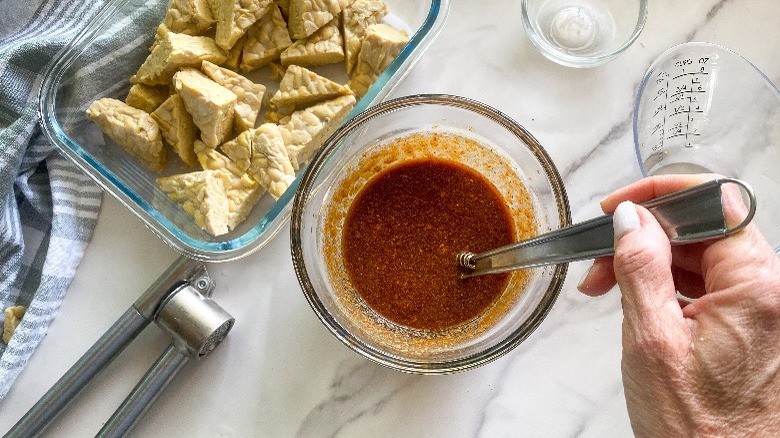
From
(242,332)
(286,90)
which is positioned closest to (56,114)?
(286,90)

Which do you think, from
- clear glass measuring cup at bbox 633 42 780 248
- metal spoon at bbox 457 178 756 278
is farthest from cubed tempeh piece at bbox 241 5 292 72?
clear glass measuring cup at bbox 633 42 780 248

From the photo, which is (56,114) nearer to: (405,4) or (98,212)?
(98,212)

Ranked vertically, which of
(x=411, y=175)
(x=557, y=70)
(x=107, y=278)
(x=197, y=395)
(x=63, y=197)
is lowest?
(x=197, y=395)

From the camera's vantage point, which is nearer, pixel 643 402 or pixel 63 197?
pixel 643 402

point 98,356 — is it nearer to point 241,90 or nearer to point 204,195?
point 204,195

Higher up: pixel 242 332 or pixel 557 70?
pixel 557 70

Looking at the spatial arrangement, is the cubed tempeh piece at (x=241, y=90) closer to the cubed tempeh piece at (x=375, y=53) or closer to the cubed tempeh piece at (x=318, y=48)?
the cubed tempeh piece at (x=318, y=48)

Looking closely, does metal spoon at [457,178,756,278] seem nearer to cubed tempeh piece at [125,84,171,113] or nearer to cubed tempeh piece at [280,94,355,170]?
cubed tempeh piece at [280,94,355,170]

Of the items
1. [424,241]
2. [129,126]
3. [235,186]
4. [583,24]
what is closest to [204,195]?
[235,186]
